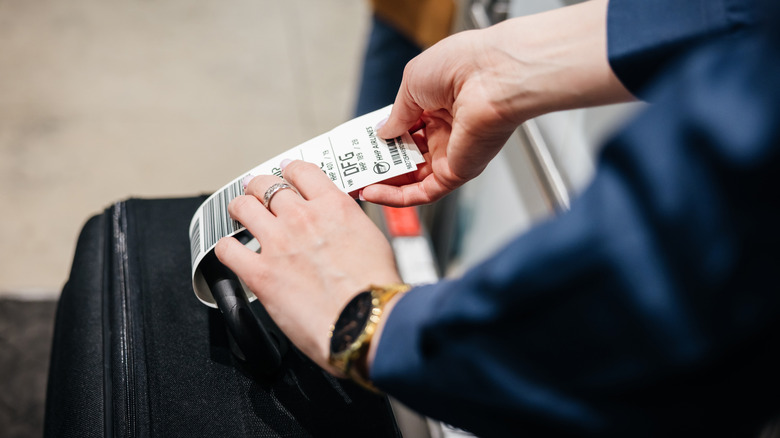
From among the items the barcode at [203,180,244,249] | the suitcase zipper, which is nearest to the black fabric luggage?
the suitcase zipper

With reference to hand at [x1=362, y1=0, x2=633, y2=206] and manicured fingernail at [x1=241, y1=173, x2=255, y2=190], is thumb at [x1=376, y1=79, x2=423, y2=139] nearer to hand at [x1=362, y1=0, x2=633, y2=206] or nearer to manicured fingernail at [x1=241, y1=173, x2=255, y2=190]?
hand at [x1=362, y1=0, x2=633, y2=206]

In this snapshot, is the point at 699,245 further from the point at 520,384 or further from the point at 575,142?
the point at 575,142

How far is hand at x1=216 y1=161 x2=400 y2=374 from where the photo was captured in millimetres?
483

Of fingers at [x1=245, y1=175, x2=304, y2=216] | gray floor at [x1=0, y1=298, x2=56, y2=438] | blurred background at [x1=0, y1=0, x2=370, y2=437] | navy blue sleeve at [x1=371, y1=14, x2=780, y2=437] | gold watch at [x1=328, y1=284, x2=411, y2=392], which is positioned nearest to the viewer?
navy blue sleeve at [x1=371, y1=14, x2=780, y2=437]

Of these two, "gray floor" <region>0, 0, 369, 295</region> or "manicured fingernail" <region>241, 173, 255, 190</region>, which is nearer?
"manicured fingernail" <region>241, 173, 255, 190</region>

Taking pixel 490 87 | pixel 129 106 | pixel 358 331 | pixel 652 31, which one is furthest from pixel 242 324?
pixel 129 106

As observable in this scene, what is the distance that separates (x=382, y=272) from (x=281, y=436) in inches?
8.3

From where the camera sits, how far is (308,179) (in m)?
0.56

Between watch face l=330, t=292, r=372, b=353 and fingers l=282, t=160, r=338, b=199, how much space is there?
133mm

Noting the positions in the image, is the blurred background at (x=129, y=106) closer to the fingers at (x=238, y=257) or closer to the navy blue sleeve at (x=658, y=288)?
the fingers at (x=238, y=257)

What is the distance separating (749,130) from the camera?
280 mm

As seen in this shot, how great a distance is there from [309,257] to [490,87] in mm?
277

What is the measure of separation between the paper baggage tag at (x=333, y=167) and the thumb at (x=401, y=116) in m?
0.01

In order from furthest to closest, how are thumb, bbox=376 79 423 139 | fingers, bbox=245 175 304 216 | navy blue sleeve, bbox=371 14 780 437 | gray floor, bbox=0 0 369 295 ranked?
gray floor, bbox=0 0 369 295 → thumb, bbox=376 79 423 139 → fingers, bbox=245 175 304 216 → navy blue sleeve, bbox=371 14 780 437
